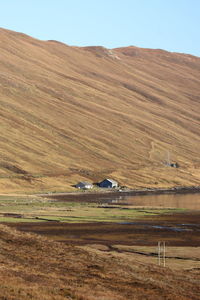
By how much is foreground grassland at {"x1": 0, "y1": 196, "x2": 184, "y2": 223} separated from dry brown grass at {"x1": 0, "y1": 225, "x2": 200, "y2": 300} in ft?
137

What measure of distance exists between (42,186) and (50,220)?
83.0m

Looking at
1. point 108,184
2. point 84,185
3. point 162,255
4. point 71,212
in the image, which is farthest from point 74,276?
point 108,184

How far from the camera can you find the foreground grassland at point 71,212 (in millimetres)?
90812

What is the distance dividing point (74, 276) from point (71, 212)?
6533 centimetres

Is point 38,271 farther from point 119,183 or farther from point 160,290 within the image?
point 119,183

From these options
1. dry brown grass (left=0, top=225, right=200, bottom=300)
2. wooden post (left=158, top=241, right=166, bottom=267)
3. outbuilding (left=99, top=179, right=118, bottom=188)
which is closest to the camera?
dry brown grass (left=0, top=225, right=200, bottom=300)

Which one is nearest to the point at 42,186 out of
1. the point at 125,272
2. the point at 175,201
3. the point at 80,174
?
the point at 80,174

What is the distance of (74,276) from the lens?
3759 centimetres

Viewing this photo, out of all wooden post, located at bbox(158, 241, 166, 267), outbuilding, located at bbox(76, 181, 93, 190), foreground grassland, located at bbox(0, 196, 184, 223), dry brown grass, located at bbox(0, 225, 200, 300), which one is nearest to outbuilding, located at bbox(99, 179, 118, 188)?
outbuilding, located at bbox(76, 181, 93, 190)

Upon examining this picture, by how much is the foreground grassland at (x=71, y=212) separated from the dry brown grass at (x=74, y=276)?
137ft

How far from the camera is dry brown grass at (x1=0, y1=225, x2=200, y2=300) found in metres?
32.2

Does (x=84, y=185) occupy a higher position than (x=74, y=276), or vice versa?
(x=84, y=185)

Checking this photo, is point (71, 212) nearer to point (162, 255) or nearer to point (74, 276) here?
point (162, 255)

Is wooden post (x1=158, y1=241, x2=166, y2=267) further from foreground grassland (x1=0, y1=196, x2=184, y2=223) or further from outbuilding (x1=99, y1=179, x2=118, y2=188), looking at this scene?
outbuilding (x1=99, y1=179, x2=118, y2=188)
